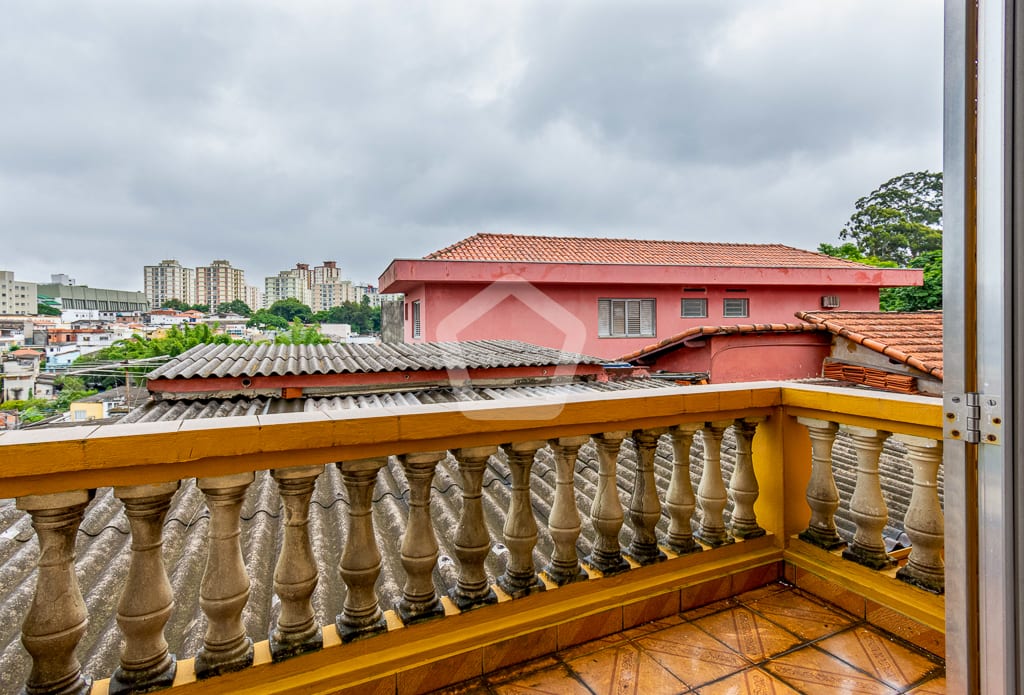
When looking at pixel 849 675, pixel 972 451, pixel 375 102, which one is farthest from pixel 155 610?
pixel 375 102

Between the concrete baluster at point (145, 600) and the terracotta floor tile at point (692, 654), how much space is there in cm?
134

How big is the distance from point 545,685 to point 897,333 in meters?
9.50

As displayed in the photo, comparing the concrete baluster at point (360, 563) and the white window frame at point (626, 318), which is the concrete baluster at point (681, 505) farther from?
the white window frame at point (626, 318)

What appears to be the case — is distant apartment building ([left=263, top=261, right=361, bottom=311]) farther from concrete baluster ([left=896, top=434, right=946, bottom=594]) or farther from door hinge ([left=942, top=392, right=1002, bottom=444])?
door hinge ([left=942, top=392, right=1002, bottom=444])

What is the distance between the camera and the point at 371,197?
1580cm

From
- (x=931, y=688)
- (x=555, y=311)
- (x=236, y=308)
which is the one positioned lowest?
(x=931, y=688)

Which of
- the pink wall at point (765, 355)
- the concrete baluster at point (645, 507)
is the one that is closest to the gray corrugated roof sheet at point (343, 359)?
the pink wall at point (765, 355)

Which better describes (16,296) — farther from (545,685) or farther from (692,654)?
(692,654)

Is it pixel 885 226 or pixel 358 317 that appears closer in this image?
pixel 358 317

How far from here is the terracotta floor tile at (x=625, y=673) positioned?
150cm

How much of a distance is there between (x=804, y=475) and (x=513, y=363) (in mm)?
4957

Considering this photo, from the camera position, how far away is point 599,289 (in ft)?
45.6

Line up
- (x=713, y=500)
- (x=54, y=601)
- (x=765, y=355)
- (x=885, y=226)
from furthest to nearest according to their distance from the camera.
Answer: (x=885, y=226), (x=765, y=355), (x=713, y=500), (x=54, y=601)

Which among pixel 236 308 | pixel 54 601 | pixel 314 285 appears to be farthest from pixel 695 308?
pixel 314 285
